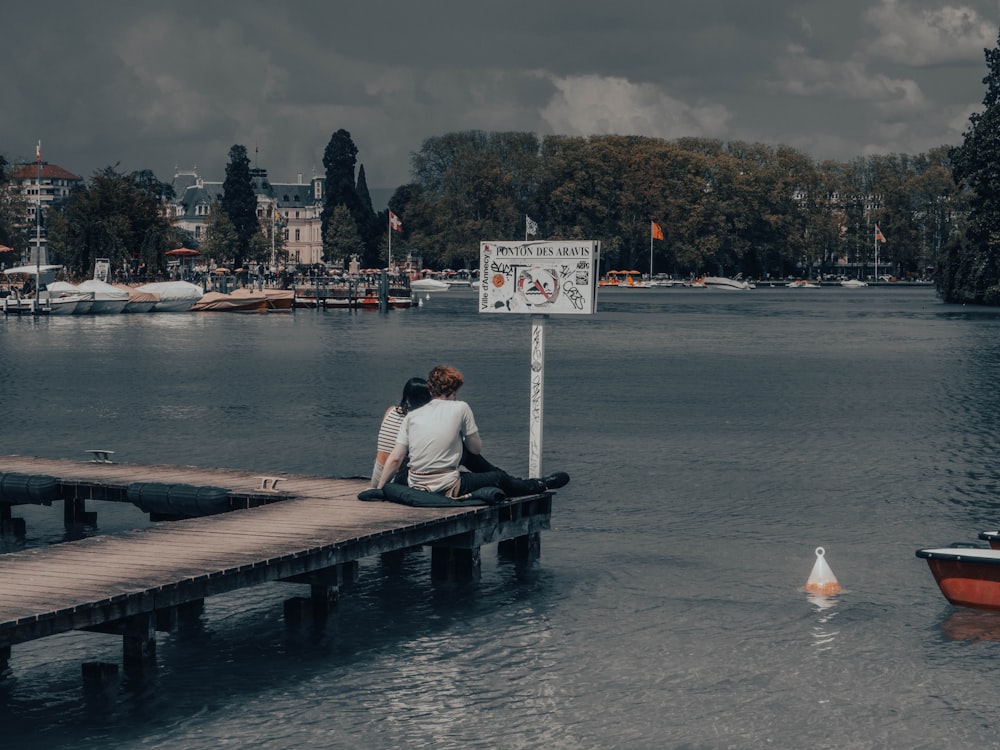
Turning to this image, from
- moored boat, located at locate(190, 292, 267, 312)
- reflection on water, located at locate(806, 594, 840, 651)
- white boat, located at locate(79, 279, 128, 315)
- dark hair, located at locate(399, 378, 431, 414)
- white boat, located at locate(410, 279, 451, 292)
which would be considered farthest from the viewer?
white boat, located at locate(410, 279, 451, 292)

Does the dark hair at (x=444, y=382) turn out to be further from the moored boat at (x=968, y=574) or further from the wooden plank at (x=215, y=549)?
the moored boat at (x=968, y=574)

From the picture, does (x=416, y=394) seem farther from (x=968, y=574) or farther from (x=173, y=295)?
(x=173, y=295)

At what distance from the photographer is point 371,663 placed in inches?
503

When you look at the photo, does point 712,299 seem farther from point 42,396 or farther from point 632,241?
point 42,396

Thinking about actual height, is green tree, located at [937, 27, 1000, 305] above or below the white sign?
above

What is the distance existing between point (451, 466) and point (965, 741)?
21.0 feet

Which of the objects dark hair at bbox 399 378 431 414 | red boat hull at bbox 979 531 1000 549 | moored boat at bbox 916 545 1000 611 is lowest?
moored boat at bbox 916 545 1000 611

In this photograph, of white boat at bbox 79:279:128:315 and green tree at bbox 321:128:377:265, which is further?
green tree at bbox 321:128:377:265

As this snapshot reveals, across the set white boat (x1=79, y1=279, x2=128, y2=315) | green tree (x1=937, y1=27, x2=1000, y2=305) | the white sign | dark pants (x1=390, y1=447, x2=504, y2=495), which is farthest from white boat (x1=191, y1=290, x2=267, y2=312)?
dark pants (x1=390, y1=447, x2=504, y2=495)

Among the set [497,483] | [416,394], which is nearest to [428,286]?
[497,483]

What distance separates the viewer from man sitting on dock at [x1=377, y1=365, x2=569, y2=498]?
50.1ft

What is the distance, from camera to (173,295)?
104 metres

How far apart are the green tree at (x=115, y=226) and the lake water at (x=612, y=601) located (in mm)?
74222

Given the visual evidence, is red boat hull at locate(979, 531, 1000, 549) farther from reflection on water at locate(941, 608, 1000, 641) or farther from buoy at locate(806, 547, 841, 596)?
buoy at locate(806, 547, 841, 596)
